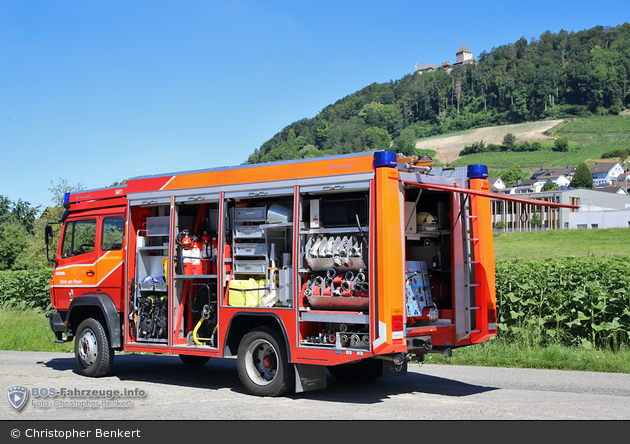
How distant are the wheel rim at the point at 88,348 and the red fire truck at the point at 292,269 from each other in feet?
0.09

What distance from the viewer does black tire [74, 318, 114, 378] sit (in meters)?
10.9

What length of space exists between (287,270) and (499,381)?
3960 millimetres

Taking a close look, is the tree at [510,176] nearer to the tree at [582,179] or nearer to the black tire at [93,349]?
the tree at [582,179]

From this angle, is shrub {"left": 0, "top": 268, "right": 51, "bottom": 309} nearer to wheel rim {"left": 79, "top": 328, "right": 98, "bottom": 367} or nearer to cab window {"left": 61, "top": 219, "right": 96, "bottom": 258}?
cab window {"left": 61, "top": 219, "right": 96, "bottom": 258}

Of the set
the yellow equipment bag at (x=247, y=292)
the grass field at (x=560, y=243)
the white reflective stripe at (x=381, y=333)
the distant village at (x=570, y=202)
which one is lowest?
the white reflective stripe at (x=381, y=333)

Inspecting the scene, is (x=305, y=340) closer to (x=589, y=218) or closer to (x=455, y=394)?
(x=455, y=394)

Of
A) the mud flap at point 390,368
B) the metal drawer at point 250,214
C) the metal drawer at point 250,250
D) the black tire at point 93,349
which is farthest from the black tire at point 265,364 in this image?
the black tire at point 93,349

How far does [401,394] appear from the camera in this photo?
30.0ft

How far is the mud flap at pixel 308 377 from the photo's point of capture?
8.59 meters

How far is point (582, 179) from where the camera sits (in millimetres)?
133000

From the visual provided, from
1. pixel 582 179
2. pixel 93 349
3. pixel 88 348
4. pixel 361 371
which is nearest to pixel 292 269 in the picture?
pixel 361 371

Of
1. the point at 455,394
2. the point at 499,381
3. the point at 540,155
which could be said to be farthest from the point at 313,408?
the point at 540,155

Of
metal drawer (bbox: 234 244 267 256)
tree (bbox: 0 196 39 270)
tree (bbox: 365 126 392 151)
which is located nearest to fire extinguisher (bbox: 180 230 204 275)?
metal drawer (bbox: 234 244 267 256)

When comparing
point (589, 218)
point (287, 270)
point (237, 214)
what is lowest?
point (287, 270)
